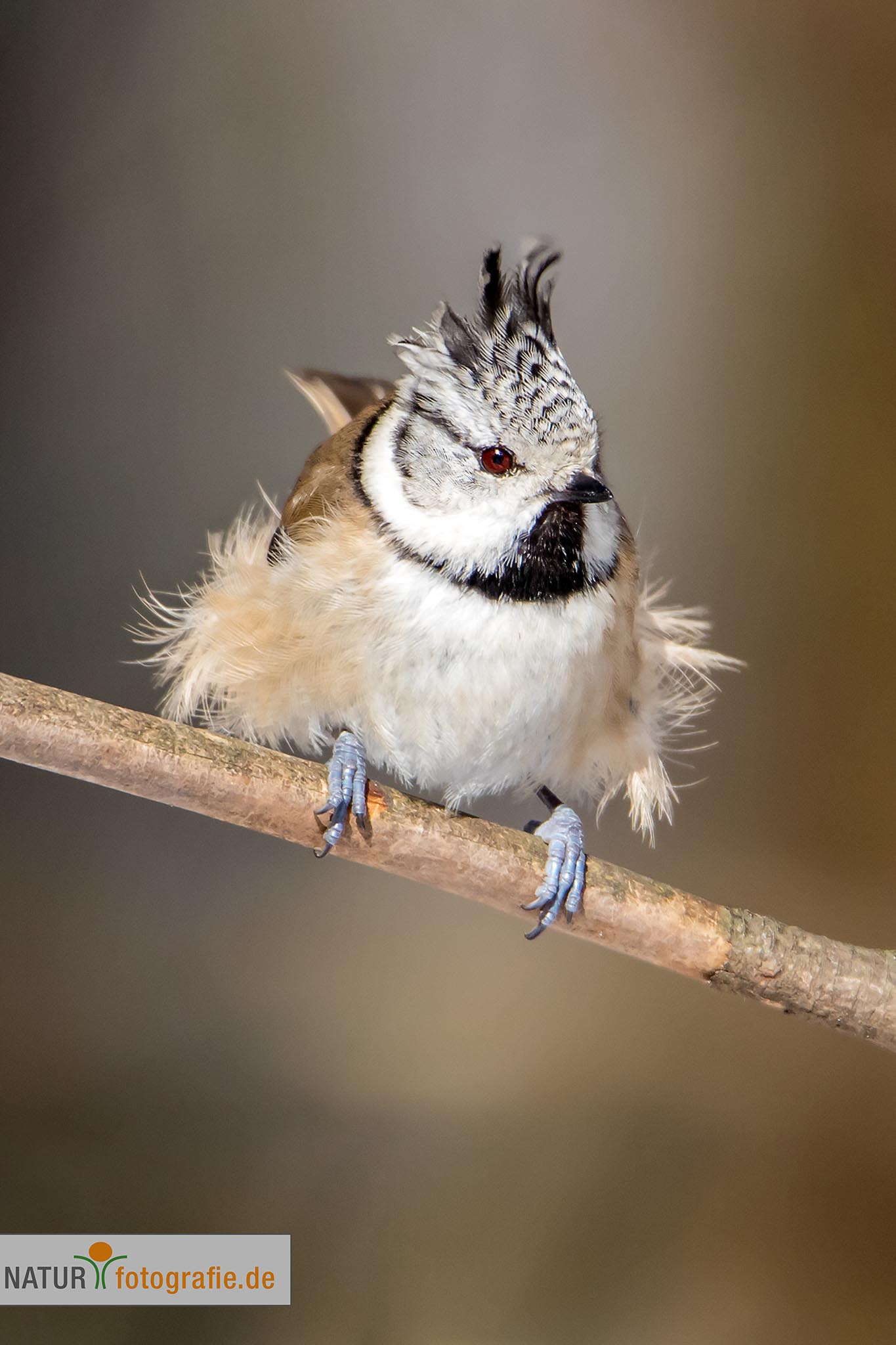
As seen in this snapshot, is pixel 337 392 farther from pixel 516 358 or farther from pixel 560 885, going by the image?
pixel 560 885

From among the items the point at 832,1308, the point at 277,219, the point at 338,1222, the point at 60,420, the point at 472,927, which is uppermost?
the point at 277,219

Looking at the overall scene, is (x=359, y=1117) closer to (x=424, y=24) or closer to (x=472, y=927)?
(x=472, y=927)

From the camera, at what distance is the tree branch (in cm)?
88

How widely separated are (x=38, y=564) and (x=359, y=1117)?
86 cm

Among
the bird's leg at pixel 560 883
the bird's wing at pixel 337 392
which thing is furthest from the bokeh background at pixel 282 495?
the bird's leg at pixel 560 883

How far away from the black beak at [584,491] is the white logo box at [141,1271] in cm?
86

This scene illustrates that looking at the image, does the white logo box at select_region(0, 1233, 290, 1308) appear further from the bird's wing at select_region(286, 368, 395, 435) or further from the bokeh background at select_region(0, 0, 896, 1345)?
the bird's wing at select_region(286, 368, 395, 435)

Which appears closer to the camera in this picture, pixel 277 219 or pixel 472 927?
pixel 277 219

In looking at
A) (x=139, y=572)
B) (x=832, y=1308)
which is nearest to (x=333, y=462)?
(x=139, y=572)

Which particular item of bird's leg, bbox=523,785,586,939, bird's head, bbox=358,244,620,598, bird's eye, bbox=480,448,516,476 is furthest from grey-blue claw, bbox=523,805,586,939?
bird's eye, bbox=480,448,516,476

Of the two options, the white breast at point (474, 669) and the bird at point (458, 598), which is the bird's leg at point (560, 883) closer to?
the bird at point (458, 598)

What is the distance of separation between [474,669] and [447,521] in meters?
0.13

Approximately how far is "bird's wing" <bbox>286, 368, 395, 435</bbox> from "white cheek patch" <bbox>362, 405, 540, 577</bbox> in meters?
0.24

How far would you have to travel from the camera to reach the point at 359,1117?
155cm
